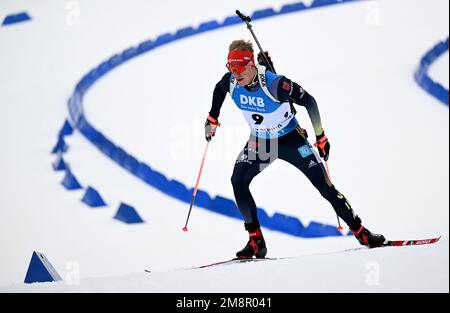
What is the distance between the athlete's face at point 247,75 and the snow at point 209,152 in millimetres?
1299

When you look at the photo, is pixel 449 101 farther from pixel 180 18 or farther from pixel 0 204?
pixel 180 18

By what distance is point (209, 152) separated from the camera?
34.9ft

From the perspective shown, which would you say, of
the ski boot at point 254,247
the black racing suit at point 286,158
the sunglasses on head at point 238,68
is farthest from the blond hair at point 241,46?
the ski boot at point 254,247

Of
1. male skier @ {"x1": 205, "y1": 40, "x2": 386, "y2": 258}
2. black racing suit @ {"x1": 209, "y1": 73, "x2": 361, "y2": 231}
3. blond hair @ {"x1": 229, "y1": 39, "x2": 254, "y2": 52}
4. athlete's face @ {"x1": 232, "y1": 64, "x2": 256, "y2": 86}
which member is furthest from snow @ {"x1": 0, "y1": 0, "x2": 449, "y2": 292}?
blond hair @ {"x1": 229, "y1": 39, "x2": 254, "y2": 52}

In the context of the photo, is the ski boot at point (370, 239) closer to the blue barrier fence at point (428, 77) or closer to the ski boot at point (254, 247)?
the ski boot at point (254, 247)

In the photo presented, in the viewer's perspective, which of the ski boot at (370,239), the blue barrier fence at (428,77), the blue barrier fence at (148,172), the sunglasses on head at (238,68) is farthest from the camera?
the blue barrier fence at (428,77)

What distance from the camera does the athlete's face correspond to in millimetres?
5316

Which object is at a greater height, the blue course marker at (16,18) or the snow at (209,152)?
the blue course marker at (16,18)

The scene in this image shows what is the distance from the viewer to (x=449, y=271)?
4.57 m

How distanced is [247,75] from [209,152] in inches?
211

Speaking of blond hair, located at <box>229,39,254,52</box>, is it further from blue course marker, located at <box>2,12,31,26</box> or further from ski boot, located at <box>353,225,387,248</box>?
blue course marker, located at <box>2,12,31,26</box>

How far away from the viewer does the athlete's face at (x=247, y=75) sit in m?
5.32

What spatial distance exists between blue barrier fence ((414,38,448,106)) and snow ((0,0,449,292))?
0.57 feet
